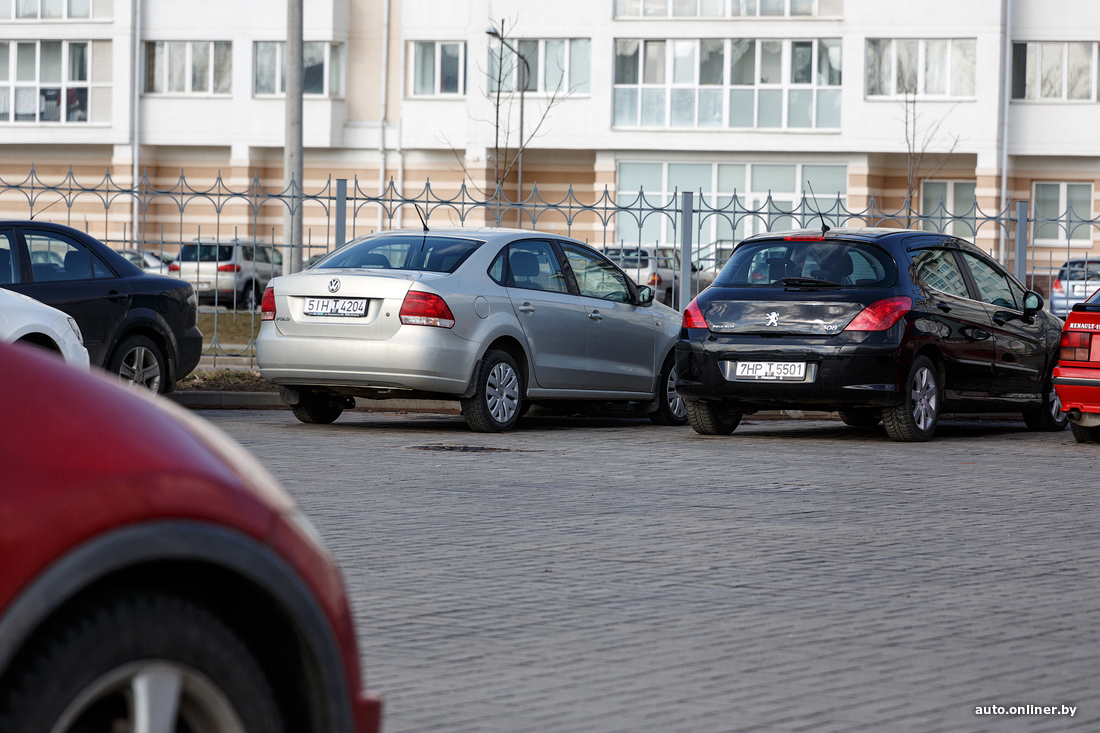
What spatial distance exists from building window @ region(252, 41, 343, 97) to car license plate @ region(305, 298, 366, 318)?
125ft

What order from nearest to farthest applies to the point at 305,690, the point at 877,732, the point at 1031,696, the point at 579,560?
the point at 305,690 < the point at 877,732 < the point at 1031,696 < the point at 579,560

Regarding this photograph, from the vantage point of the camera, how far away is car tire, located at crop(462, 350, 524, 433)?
1298cm

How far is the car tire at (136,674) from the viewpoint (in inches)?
96.7

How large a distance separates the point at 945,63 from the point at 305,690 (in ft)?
147

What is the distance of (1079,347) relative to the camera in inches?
503

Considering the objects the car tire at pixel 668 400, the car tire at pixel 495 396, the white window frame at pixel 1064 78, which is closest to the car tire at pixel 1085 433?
the car tire at pixel 668 400

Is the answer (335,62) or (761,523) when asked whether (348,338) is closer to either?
(761,523)

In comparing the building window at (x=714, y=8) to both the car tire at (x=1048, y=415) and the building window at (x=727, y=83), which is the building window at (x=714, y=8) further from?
the car tire at (x=1048, y=415)

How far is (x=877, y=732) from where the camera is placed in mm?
4320

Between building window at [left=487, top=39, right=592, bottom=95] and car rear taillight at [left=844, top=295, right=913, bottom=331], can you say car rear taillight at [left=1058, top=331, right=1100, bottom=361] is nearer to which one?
car rear taillight at [left=844, top=295, right=913, bottom=331]

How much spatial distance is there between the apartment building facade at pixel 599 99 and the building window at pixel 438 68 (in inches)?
2.6

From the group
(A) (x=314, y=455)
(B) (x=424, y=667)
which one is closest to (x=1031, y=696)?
(B) (x=424, y=667)

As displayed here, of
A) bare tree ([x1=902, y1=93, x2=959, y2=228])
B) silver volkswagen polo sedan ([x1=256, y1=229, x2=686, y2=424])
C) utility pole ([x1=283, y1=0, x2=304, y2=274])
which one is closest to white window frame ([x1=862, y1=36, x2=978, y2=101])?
bare tree ([x1=902, y1=93, x2=959, y2=228])

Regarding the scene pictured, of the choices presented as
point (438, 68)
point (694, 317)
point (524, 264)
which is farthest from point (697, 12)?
point (694, 317)
